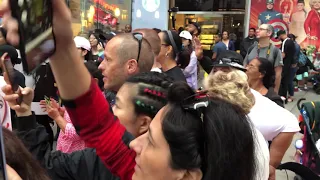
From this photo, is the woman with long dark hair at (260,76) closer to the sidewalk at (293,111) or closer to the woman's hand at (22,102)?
the sidewalk at (293,111)

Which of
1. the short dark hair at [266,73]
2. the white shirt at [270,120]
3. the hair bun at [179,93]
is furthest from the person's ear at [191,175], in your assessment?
the short dark hair at [266,73]

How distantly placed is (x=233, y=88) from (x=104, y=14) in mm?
8787

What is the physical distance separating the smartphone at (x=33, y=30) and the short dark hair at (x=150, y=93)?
0.91 metres

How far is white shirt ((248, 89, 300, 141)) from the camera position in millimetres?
2464

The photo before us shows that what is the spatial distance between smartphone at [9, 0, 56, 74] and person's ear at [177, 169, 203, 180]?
0.57m

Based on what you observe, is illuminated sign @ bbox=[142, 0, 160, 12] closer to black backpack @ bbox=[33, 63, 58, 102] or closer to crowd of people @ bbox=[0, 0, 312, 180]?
black backpack @ bbox=[33, 63, 58, 102]

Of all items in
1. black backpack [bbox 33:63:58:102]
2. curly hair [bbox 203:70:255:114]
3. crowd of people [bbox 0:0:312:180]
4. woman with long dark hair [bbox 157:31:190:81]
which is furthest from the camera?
black backpack [bbox 33:63:58:102]

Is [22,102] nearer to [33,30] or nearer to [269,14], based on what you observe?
[33,30]

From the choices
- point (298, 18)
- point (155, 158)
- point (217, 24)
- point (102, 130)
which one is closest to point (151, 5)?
point (217, 24)

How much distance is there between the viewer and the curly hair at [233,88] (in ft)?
7.53

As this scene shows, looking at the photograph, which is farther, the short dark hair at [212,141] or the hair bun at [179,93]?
the hair bun at [179,93]

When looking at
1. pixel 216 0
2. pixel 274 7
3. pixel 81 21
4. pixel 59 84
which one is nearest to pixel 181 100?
pixel 59 84

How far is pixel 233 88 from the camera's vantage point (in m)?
2.39

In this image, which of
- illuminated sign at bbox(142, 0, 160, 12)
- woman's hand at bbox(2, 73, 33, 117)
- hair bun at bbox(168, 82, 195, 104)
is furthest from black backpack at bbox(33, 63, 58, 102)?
illuminated sign at bbox(142, 0, 160, 12)
